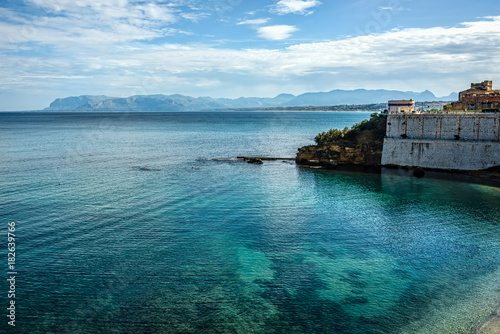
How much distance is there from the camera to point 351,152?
69125 mm

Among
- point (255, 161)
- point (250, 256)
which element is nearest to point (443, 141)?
point (255, 161)

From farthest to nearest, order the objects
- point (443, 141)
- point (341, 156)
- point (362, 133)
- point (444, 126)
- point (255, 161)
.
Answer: point (362, 133) → point (255, 161) → point (341, 156) → point (444, 126) → point (443, 141)

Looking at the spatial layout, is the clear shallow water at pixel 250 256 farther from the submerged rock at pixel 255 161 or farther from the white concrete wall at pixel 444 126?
the submerged rock at pixel 255 161

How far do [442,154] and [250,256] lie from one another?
4624 cm

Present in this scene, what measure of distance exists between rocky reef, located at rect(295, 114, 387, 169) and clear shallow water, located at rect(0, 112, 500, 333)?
1694 centimetres

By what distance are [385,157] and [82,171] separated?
51.3 metres

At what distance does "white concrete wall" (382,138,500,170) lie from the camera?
5616 cm

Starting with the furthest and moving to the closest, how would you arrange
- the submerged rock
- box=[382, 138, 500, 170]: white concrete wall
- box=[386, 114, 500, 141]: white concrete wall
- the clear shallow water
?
the submerged rock, box=[386, 114, 500, 141]: white concrete wall, box=[382, 138, 500, 170]: white concrete wall, the clear shallow water

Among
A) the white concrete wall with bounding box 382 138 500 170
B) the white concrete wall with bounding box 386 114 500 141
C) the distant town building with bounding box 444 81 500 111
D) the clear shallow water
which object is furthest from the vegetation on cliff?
the clear shallow water

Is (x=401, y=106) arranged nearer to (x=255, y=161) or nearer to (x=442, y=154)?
(x=442, y=154)

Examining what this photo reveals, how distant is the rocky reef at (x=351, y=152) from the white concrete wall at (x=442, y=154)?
9.93 feet

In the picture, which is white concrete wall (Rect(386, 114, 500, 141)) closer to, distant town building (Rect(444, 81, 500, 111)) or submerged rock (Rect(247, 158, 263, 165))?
distant town building (Rect(444, 81, 500, 111))

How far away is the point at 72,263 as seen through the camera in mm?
25016

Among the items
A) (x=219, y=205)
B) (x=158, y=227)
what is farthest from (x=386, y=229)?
(x=158, y=227)
